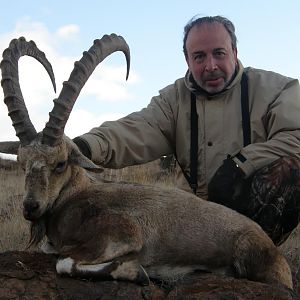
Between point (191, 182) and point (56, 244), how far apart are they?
7.25 ft

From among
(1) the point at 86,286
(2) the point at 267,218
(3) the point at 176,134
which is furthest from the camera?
(3) the point at 176,134

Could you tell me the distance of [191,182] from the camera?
6.43 m

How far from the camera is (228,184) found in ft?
18.3

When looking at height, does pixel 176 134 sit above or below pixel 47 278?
above

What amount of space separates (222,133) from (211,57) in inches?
35.2

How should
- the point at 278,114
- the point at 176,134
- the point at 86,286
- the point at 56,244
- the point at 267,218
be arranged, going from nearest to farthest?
the point at 86,286 < the point at 56,244 < the point at 267,218 < the point at 278,114 < the point at 176,134

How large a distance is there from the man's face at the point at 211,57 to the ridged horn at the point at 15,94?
7.22 feet

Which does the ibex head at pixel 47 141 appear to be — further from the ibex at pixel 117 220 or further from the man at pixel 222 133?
the man at pixel 222 133

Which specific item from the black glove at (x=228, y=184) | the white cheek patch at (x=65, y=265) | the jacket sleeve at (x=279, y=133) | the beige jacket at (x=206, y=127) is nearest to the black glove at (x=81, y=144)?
the beige jacket at (x=206, y=127)

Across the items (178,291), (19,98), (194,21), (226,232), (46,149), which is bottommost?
(178,291)

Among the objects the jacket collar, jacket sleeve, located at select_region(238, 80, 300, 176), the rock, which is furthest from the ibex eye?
the jacket collar

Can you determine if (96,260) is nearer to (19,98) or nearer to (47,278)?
(47,278)

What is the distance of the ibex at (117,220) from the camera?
4.33 metres

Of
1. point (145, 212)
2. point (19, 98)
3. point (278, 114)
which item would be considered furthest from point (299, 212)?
point (19, 98)
